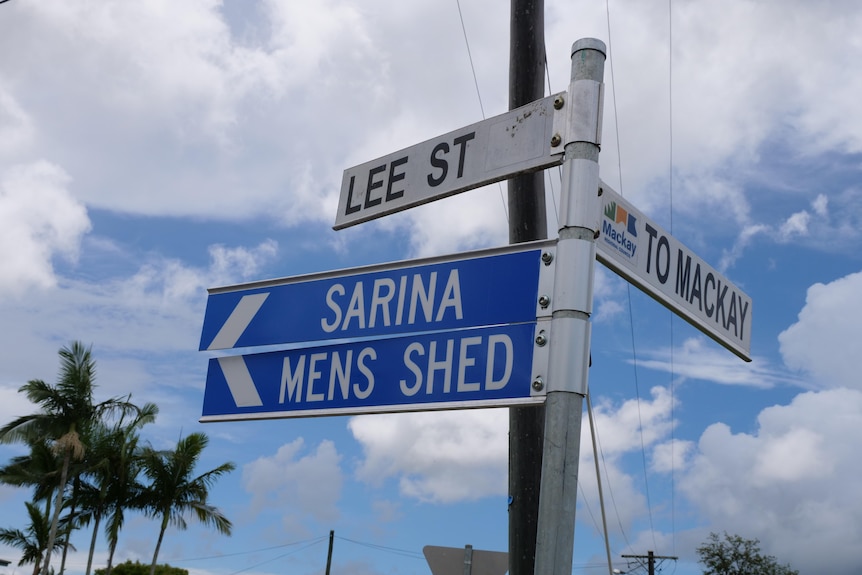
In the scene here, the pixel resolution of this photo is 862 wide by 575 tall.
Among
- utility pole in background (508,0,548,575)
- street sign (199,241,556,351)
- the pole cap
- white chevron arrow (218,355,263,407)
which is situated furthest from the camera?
A: utility pole in background (508,0,548,575)

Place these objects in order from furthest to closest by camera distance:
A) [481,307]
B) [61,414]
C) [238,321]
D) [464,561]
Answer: [61,414] < [464,561] < [238,321] < [481,307]

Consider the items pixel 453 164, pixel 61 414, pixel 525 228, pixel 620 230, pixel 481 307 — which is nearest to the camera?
pixel 481 307

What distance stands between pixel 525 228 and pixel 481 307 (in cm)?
219

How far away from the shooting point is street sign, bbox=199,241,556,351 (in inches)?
129

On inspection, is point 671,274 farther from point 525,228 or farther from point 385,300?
point 525,228

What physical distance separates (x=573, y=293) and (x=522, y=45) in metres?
2.99

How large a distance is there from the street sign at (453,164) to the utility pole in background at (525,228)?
4.03 ft

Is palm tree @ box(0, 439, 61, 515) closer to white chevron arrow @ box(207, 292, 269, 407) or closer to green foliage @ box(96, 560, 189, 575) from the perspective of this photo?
green foliage @ box(96, 560, 189, 575)

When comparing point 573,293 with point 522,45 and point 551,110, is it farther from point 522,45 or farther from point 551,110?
point 522,45

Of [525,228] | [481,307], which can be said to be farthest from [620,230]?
[525,228]

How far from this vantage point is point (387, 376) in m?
3.48

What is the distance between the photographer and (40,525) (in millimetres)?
29359

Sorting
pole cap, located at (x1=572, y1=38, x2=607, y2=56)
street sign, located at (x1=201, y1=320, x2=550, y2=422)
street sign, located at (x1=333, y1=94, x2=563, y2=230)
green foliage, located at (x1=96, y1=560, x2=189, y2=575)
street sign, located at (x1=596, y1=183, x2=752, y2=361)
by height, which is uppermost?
pole cap, located at (x1=572, y1=38, x2=607, y2=56)

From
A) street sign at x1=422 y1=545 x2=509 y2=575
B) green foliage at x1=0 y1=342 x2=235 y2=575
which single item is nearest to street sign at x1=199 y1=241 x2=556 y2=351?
street sign at x1=422 y1=545 x2=509 y2=575
